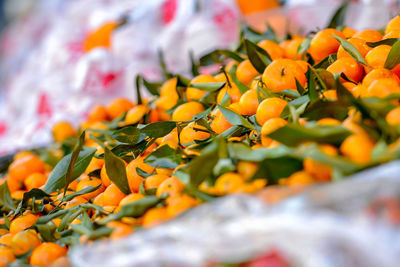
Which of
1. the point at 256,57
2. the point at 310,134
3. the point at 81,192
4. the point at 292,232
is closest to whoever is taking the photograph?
the point at 292,232

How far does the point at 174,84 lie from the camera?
1.01 m

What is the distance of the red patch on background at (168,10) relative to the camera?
1932 mm

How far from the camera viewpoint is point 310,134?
0.48m

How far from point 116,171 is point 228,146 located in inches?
8.1

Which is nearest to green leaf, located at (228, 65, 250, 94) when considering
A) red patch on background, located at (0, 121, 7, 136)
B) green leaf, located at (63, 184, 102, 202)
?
green leaf, located at (63, 184, 102, 202)

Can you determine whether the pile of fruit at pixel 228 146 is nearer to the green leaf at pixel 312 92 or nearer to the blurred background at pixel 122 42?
the green leaf at pixel 312 92

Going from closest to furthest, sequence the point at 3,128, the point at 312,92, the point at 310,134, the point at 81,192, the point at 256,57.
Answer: the point at 310,134 → the point at 312,92 → the point at 81,192 → the point at 256,57 → the point at 3,128

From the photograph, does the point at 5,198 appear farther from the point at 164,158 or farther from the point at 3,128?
the point at 3,128

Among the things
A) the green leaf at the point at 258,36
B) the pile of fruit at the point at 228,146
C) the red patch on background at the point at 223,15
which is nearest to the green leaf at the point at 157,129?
the pile of fruit at the point at 228,146

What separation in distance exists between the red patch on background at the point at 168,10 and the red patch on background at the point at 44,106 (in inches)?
26.3

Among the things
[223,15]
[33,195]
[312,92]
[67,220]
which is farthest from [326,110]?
[223,15]

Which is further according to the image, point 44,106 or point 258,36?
point 44,106

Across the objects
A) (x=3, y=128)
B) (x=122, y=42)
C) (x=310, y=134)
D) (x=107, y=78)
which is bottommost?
(x=3, y=128)

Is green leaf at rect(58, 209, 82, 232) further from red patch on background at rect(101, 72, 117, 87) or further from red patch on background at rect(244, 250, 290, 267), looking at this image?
red patch on background at rect(101, 72, 117, 87)
